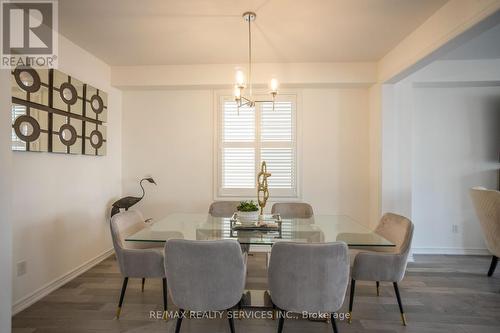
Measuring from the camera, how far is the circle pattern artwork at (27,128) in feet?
7.15

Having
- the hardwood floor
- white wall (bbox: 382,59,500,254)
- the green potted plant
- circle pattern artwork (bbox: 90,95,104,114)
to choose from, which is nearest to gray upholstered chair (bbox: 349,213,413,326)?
the hardwood floor

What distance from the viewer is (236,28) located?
8.48 ft

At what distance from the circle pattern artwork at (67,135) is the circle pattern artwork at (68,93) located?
0.28 m

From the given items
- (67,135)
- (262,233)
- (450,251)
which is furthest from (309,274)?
(450,251)

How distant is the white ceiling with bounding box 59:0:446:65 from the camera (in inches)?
87.3

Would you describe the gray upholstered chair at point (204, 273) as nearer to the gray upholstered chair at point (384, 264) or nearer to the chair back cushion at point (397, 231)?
the gray upholstered chair at point (384, 264)

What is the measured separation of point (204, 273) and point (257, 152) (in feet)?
7.93

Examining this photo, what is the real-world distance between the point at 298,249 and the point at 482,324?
196cm

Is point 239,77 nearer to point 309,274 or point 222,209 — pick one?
point 222,209

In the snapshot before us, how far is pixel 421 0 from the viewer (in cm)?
213

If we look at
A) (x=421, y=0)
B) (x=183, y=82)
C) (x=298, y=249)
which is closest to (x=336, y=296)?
(x=298, y=249)

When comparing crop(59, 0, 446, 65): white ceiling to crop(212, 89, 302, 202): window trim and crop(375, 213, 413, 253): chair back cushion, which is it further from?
crop(375, 213, 413, 253): chair back cushion

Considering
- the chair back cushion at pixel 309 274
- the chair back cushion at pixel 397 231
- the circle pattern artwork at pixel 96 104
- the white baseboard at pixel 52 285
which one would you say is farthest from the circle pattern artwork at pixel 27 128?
the chair back cushion at pixel 397 231

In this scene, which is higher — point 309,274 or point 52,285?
point 309,274
